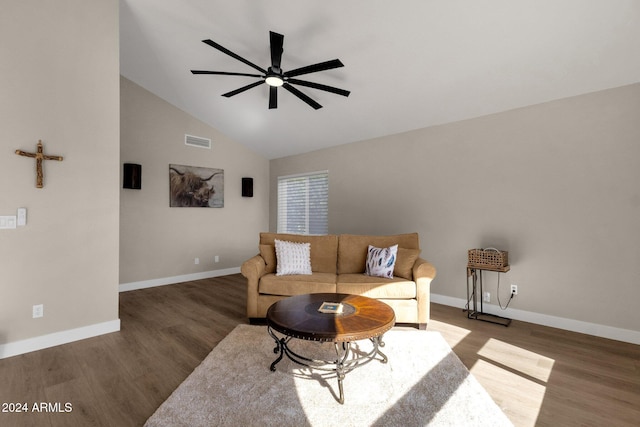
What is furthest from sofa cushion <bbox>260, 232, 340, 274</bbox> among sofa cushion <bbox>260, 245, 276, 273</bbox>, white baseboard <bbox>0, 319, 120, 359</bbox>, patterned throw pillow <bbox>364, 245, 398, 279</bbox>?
white baseboard <bbox>0, 319, 120, 359</bbox>

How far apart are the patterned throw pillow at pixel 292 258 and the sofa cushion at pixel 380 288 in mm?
534

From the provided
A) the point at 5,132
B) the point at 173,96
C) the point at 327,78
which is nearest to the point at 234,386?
the point at 5,132

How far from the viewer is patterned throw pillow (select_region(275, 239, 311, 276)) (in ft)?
11.7

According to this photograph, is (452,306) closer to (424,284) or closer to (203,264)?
(424,284)

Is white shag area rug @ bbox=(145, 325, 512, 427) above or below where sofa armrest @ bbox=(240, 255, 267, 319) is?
below

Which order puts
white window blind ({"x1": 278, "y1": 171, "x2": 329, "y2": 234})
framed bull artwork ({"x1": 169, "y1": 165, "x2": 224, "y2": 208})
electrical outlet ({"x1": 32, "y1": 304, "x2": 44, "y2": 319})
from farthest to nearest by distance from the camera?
white window blind ({"x1": 278, "y1": 171, "x2": 329, "y2": 234}) → framed bull artwork ({"x1": 169, "y1": 165, "x2": 224, "y2": 208}) → electrical outlet ({"x1": 32, "y1": 304, "x2": 44, "y2": 319})

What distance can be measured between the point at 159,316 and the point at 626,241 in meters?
5.09

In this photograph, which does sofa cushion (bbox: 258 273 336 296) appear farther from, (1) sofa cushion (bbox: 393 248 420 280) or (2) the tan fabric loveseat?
(1) sofa cushion (bbox: 393 248 420 280)

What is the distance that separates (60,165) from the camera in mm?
2846

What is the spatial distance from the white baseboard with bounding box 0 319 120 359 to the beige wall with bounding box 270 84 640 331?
3.83m

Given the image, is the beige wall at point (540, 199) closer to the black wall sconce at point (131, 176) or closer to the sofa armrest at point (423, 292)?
the sofa armrest at point (423, 292)

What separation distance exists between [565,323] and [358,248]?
7.81 feet

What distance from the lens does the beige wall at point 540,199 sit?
298 centimetres

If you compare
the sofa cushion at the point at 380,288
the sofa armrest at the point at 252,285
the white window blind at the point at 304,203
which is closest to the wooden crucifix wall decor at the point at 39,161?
the sofa armrest at the point at 252,285
